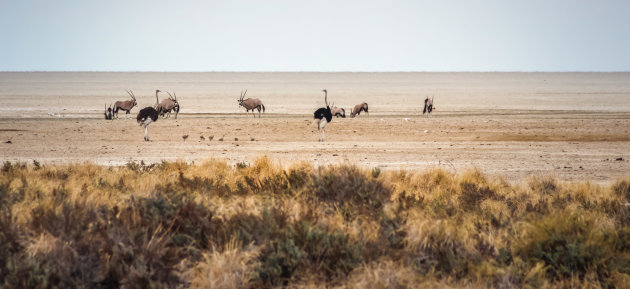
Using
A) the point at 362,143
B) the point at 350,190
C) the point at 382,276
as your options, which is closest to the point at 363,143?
the point at 362,143

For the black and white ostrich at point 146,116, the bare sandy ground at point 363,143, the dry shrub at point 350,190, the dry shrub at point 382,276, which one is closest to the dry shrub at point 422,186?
the dry shrub at point 350,190

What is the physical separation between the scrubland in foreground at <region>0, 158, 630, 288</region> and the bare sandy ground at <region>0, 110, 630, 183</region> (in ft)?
16.5

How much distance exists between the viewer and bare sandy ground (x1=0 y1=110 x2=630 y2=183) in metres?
17.2

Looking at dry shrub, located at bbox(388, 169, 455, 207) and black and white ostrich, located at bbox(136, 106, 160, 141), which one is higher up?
black and white ostrich, located at bbox(136, 106, 160, 141)

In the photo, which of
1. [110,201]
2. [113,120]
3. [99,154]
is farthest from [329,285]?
[113,120]

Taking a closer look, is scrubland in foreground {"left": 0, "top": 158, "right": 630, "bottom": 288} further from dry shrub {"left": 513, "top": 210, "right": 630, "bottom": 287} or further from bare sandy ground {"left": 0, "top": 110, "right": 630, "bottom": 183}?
bare sandy ground {"left": 0, "top": 110, "right": 630, "bottom": 183}

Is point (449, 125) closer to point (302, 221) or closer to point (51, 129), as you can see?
point (51, 129)

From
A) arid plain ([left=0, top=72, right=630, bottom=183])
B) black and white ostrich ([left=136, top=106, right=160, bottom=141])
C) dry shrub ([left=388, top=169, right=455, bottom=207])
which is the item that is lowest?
arid plain ([left=0, top=72, right=630, bottom=183])

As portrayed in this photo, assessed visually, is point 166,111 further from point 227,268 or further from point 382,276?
point 382,276

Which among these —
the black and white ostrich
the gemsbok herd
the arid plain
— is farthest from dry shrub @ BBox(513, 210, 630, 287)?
the black and white ostrich

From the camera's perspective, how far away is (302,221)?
6.51m

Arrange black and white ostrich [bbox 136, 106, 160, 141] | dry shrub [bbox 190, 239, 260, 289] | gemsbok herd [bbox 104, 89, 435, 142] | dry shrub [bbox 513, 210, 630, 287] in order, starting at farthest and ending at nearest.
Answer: gemsbok herd [bbox 104, 89, 435, 142]
black and white ostrich [bbox 136, 106, 160, 141]
dry shrub [bbox 513, 210, 630, 287]
dry shrub [bbox 190, 239, 260, 289]

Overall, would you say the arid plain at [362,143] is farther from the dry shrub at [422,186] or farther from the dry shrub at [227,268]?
the dry shrub at [227,268]

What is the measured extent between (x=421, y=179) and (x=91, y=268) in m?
7.07
